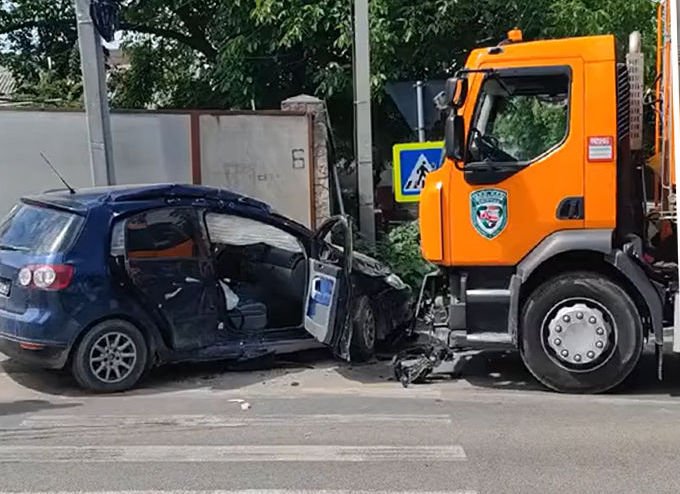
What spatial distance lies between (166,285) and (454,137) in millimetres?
2683

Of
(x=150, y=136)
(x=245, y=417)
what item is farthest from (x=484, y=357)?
(x=150, y=136)

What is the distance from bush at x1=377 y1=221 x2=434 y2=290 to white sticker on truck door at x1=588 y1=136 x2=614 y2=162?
401cm

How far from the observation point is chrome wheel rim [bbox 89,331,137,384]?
23.0 ft

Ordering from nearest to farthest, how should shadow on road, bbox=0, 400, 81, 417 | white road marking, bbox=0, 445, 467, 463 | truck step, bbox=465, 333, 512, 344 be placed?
white road marking, bbox=0, 445, 467, 463 → shadow on road, bbox=0, 400, 81, 417 → truck step, bbox=465, 333, 512, 344

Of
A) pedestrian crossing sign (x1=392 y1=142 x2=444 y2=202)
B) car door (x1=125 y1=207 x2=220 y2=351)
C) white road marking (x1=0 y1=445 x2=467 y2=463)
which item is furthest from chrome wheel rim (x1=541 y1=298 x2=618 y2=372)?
pedestrian crossing sign (x1=392 y1=142 x2=444 y2=202)

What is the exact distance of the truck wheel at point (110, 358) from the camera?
22.8ft

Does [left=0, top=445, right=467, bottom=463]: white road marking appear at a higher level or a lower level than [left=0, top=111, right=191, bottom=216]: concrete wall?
lower

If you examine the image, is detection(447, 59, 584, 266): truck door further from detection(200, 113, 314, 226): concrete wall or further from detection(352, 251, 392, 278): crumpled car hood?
detection(200, 113, 314, 226): concrete wall

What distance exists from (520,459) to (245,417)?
2094 millimetres

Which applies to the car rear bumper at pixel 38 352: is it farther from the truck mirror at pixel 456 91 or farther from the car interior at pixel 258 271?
the truck mirror at pixel 456 91

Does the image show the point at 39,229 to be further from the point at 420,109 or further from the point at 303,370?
the point at 420,109

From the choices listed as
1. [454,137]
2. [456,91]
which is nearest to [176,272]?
[454,137]

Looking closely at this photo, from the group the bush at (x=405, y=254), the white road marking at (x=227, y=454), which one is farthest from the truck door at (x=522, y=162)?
the bush at (x=405, y=254)

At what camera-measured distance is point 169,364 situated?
25.9ft
